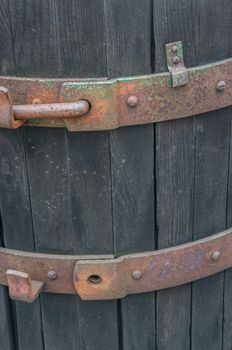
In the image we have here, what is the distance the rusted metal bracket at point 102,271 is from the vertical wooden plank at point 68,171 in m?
0.04

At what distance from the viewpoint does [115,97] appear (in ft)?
4.48

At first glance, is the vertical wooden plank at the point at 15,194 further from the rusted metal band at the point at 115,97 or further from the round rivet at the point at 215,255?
the round rivet at the point at 215,255

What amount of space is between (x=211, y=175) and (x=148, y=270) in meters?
0.27

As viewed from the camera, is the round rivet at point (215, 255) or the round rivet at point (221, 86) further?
the round rivet at point (215, 255)

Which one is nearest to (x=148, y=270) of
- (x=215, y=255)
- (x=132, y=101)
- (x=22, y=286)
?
(x=215, y=255)

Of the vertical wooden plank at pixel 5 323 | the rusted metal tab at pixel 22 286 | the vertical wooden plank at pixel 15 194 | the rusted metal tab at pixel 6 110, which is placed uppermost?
the rusted metal tab at pixel 6 110

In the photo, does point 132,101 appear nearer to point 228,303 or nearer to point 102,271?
point 102,271

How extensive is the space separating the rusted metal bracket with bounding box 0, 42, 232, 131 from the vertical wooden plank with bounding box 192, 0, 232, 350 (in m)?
0.06

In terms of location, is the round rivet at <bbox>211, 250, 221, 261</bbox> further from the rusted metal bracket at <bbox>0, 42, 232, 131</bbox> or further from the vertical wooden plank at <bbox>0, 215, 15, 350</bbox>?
the vertical wooden plank at <bbox>0, 215, 15, 350</bbox>

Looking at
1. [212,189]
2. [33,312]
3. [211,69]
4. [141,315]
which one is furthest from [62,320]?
[211,69]

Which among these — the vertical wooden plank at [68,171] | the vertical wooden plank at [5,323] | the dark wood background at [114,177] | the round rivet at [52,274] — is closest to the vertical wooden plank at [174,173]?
the dark wood background at [114,177]

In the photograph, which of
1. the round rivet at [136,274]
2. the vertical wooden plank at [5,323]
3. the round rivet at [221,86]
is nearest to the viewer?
the round rivet at [221,86]

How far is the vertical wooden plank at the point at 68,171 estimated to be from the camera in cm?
133

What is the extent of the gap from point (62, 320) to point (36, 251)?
211 millimetres
